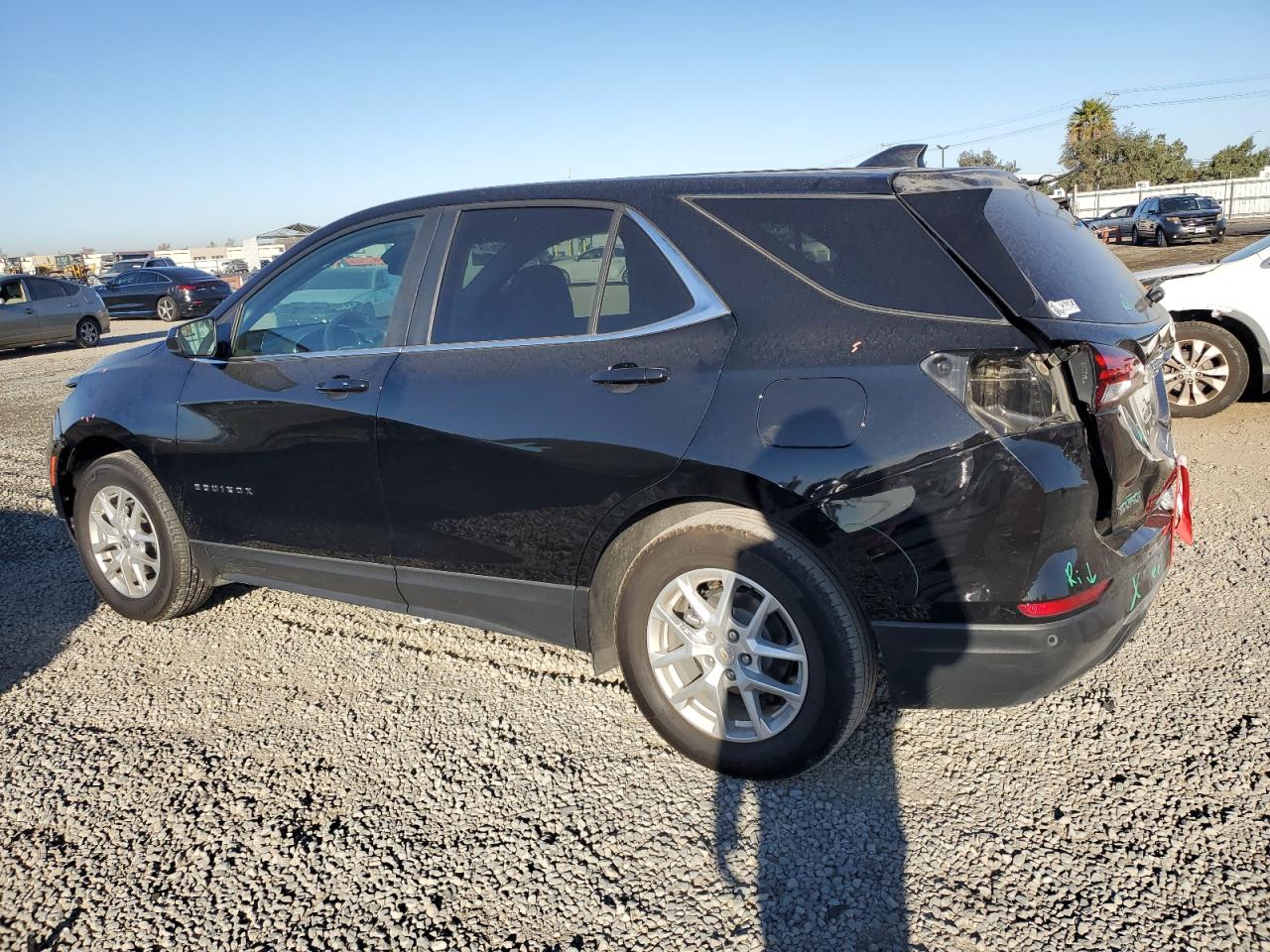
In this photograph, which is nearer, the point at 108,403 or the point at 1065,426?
the point at 1065,426

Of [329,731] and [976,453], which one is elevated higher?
[976,453]

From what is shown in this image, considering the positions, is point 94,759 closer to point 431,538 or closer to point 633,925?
point 431,538

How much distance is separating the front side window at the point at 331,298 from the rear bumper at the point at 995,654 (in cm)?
219

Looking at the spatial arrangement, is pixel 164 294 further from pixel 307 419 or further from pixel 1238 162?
pixel 1238 162

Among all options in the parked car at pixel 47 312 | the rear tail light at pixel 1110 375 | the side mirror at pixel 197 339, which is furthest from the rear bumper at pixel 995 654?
the parked car at pixel 47 312

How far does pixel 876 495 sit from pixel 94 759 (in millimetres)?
2718

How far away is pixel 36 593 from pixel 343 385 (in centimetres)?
259

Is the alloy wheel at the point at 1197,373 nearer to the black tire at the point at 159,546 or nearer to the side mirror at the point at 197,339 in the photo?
A: the side mirror at the point at 197,339

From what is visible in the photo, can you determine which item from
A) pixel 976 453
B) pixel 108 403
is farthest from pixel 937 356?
pixel 108 403

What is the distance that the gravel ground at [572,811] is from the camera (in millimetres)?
2287

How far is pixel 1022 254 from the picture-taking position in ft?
8.30

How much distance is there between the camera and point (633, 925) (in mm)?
2283

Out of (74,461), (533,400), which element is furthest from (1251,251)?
(74,461)

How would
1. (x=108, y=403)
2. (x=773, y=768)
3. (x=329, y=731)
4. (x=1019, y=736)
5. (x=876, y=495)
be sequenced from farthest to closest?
(x=108, y=403) < (x=329, y=731) < (x=1019, y=736) < (x=773, y=768) < (x=876, y=495)
